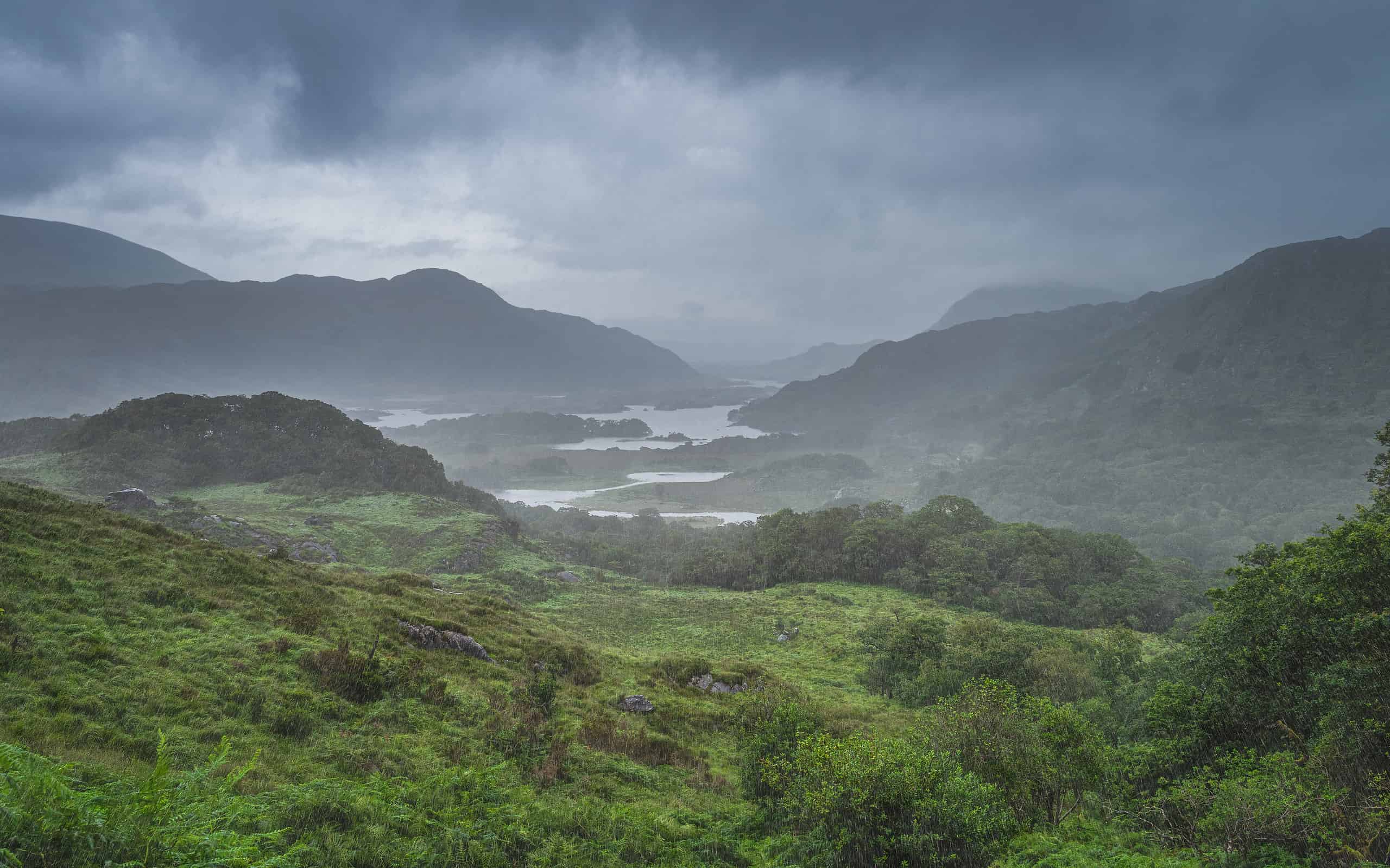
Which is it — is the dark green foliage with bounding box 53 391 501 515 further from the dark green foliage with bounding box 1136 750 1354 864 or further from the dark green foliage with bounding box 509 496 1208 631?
the dark green foliage with bounding box 1136 750 1354 864

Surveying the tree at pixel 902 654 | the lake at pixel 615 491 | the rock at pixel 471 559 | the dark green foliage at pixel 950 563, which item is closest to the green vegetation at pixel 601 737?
the tree at pixel 902 654

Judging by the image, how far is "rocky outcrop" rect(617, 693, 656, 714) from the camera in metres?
20.8

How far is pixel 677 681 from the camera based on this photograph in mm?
25438

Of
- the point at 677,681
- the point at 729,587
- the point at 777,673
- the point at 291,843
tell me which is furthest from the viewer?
the point at 729,587

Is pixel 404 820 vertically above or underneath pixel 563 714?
above

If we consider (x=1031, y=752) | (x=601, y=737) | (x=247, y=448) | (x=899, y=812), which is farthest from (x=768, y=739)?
(x=247, y=448)

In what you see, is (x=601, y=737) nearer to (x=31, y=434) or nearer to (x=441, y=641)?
(x=441, y=641)

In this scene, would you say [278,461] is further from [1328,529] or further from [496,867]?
[1328,529]

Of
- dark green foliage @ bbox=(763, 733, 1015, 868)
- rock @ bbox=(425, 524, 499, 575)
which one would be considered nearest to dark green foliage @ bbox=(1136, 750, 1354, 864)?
dark green foliage @ bbox=(763, 733, 1015, 868)

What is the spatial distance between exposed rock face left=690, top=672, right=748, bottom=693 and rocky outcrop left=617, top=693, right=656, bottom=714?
4283 mm

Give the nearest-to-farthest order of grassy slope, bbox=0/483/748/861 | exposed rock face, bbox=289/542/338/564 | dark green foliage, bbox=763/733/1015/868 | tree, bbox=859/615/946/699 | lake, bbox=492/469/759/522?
dark green foliage, bbox=763/733/1015/868
grassy slope, bbox=0/483/748/861
tree, bbox=859/615/946/699
exposed rock face, bbox=289/542/338/564
lake, bbox=492/469/759/522

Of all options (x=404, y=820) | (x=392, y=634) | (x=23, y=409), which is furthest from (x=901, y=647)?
(x=23, y=409)

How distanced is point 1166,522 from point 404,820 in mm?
139012

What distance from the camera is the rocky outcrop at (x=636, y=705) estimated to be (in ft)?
68.3
